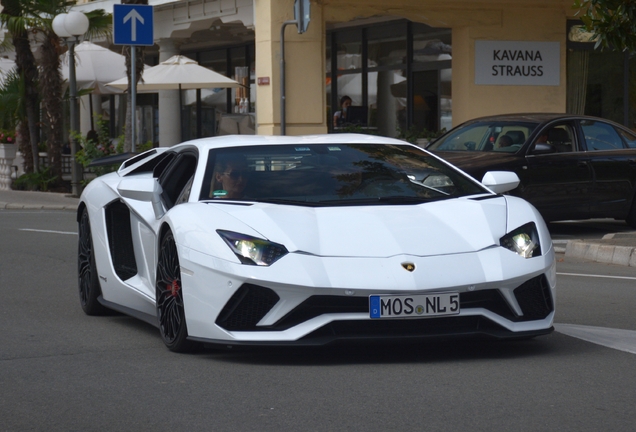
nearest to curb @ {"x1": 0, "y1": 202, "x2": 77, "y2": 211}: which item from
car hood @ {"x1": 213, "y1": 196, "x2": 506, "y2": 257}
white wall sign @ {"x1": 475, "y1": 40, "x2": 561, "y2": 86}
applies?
white wall sign @ {"x1": 475, "y1": 40, "x2": 561, "y2": 86}

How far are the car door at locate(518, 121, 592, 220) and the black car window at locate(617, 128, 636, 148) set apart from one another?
81 centimetres

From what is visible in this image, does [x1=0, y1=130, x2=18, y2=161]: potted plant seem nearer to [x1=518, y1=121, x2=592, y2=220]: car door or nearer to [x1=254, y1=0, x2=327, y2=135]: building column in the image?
[x1=254, y1=0, x2=327, y2=135]: building column

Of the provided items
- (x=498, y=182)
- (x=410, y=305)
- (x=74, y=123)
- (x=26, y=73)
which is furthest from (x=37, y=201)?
(x=410, y=305)

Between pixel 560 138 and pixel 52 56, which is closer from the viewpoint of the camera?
pixel 560 138

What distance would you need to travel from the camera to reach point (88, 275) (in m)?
8.03

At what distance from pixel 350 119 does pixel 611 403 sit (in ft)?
74.6

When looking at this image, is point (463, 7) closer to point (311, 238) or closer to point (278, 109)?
point (278, 109)

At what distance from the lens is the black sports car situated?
13695mm

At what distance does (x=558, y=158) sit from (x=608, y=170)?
762mm

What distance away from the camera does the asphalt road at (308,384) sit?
468 cm

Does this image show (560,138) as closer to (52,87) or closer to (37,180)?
(52,87)

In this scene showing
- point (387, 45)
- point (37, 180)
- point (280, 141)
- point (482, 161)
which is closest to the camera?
point (280, 141)

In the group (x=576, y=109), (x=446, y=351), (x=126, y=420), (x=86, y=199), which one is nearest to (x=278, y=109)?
(x=576, y=109)

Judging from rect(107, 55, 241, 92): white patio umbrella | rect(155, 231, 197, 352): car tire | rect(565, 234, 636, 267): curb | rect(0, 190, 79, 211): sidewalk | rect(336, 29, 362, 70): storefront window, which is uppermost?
rect(336, 29, 362, 70): storefront window
